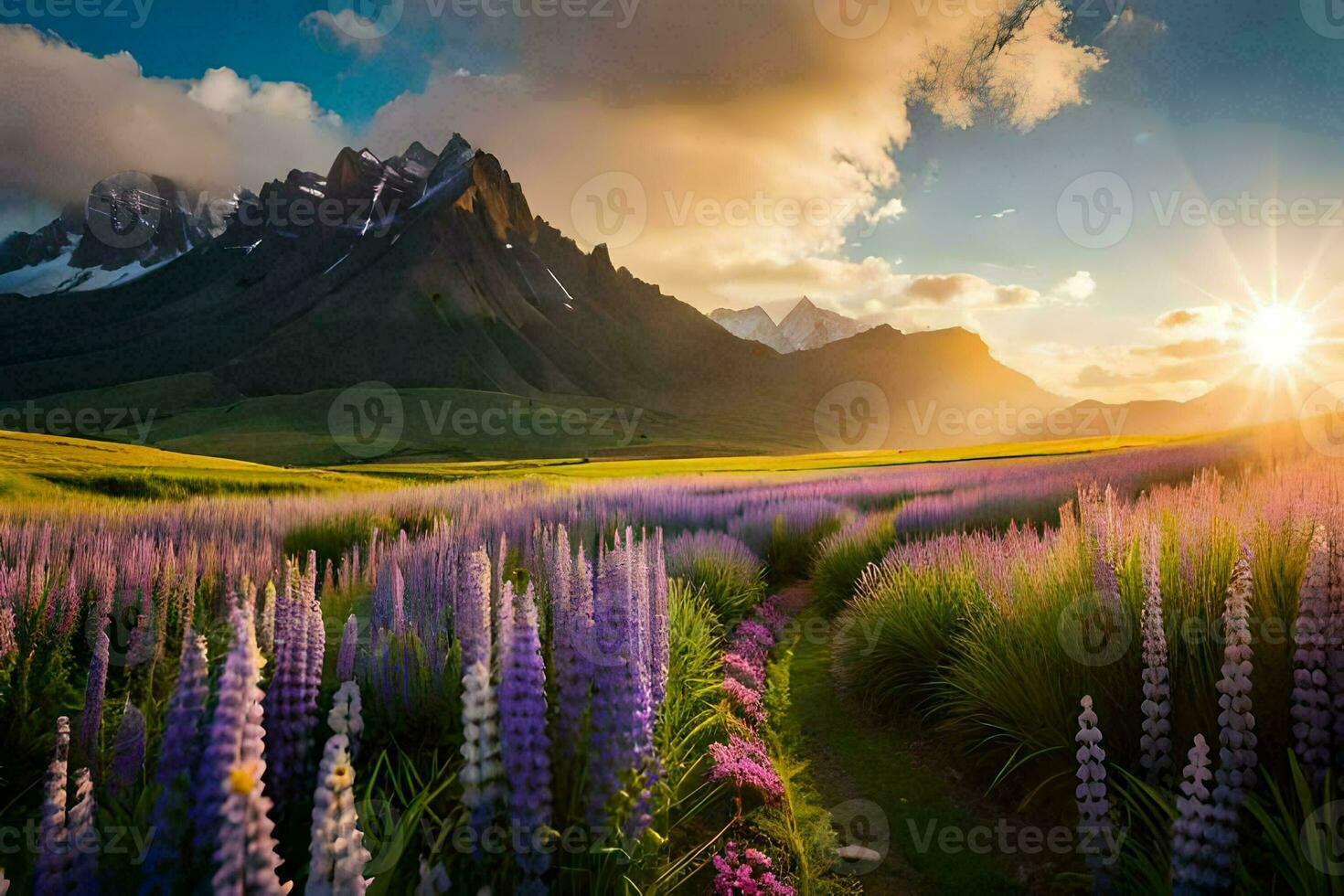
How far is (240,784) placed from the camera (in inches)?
48.0

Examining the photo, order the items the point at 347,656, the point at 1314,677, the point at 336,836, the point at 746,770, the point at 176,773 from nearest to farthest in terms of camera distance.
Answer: the point at 336,836, the point at 176,773, the point at 1314,677, the point at 347,656, the point at 746,770

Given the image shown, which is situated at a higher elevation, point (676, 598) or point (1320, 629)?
point (1320, 629)

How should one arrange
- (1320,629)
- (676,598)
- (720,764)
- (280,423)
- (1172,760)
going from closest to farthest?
(1320,629), (1172,760), (720,764), (676,598), (280,423)

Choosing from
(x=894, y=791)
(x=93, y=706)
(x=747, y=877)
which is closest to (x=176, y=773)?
(x=93, y=706)

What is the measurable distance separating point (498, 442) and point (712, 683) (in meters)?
121

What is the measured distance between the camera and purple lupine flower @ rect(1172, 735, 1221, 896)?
2.12 m

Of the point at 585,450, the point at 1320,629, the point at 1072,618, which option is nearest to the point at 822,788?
the point at 1072,618

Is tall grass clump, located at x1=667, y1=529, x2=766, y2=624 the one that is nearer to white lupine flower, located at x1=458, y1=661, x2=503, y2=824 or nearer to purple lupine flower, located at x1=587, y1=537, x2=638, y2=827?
purple lupine flower, located at x1=587, y1=537, x2=638, y2=827

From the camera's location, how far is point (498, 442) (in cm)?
12125

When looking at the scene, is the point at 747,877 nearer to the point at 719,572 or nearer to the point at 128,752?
the point at 128,752

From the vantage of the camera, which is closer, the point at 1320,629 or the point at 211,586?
the point at 1320,629

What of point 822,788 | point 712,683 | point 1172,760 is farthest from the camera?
point 712,683

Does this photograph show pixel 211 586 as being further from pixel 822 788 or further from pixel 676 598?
pixel 822 788

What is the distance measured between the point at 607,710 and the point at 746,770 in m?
1.65
